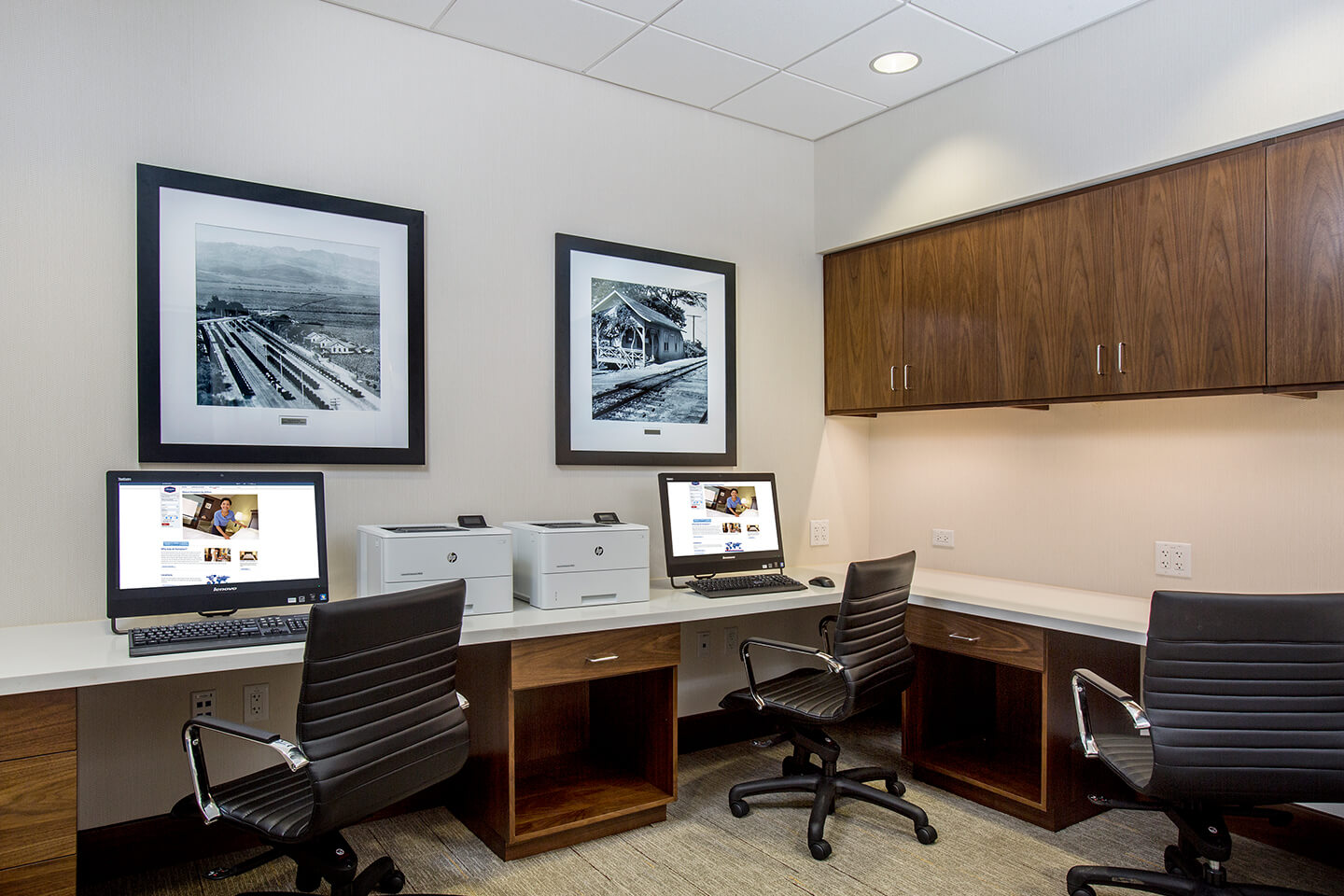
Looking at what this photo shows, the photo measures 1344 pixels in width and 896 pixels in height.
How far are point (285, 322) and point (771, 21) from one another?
1.84 metres

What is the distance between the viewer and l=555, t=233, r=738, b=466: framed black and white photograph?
124 inches

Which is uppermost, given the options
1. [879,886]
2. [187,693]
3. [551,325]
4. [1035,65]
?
[1035,65]

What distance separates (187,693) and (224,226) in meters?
1.36

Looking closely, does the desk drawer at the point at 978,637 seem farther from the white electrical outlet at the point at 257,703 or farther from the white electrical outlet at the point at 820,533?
the white electrical outlet at the point at 257,703

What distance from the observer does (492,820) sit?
2529 millimetres

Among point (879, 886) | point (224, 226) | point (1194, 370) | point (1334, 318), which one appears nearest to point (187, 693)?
point (224, 226)

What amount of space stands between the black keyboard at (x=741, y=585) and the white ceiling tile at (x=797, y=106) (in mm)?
1910

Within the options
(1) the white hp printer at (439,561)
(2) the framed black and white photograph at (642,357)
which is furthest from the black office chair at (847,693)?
(2) the framed black and white photograph at (642,357)

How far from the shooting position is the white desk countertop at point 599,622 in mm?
1858

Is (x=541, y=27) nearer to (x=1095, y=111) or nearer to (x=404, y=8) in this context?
(x=404, y=8)

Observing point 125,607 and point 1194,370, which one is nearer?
point 125,607

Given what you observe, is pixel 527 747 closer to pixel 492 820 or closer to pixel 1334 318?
pixel 492 820

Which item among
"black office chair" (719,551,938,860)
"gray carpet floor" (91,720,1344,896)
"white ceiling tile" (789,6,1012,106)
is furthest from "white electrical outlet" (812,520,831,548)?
"white ceiling tile" (789,6,1012,106)

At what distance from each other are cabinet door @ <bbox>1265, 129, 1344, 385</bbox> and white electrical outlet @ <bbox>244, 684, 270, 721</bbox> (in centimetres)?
311
